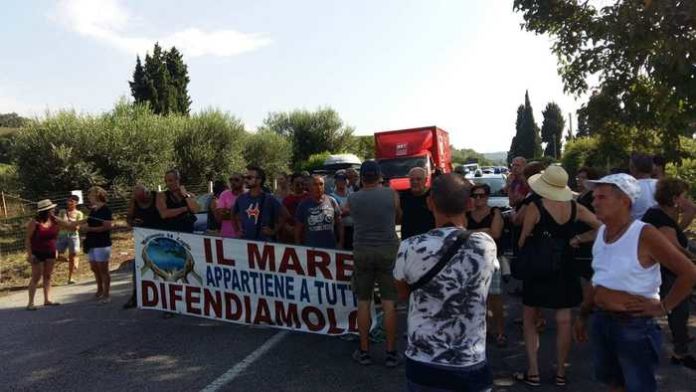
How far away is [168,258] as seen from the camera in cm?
671

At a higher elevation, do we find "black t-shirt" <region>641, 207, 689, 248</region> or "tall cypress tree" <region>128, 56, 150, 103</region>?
"tall cypress tree" <region>128, 56, 150, 103</region>

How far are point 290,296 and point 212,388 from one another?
1.62m

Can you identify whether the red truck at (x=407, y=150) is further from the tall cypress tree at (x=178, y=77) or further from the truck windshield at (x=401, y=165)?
the tall cypress tree at (x=178, y=77)

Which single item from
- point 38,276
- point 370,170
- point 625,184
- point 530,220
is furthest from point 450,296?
point 38,276

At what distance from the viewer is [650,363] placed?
2.90 metres

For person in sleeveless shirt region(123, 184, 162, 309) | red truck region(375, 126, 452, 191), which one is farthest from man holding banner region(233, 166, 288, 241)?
red truck region(375, 126, 452, 191)

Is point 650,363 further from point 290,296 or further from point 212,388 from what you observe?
point 290,296

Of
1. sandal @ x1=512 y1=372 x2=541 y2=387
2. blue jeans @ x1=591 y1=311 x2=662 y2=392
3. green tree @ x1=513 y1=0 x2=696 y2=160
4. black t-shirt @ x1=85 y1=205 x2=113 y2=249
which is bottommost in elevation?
sandal @ x1=512 y1=372 x2=541 y2=387

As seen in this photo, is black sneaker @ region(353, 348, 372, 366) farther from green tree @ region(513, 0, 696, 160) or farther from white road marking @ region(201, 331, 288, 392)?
green tree @ region(513, 0, 696, 160)

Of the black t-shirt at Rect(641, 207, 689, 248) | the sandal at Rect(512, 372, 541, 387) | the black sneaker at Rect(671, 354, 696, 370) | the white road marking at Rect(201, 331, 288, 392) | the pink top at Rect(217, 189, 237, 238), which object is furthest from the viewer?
the pink top at Rect(217, 189, 237, 238)

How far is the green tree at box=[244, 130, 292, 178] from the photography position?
35.5 metres

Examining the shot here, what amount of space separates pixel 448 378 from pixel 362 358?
270cm

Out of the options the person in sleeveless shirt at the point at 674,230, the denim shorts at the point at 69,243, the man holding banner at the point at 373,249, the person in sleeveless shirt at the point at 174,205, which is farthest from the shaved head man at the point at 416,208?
the denim shorts at the point at 69,243

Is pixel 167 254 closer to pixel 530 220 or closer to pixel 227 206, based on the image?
pixel 227 206
